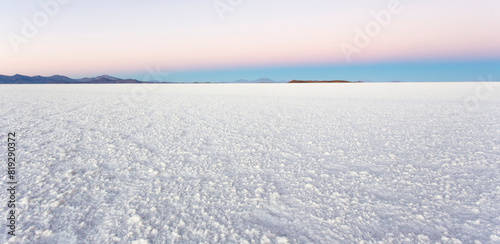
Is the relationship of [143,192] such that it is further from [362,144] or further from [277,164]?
[362,144]

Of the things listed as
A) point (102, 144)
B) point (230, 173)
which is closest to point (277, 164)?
point (230, 173)

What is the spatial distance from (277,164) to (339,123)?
2.40 meters

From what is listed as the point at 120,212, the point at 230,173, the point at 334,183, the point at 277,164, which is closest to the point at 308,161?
the point at 277,164

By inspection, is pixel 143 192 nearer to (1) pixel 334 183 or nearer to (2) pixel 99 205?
(2) pixel 99 205

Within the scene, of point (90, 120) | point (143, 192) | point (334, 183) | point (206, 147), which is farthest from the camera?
point (90, 120)

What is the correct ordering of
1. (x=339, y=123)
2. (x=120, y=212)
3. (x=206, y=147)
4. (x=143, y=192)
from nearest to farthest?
(x=120, y=212) < (x=143, y=192) < (x=206, y=147) < (x=339, y=123)

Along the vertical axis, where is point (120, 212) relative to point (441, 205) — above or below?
below

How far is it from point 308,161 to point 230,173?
30.9 inches

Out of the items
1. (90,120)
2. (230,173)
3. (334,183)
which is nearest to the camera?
(334,183)

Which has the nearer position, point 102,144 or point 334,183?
point 334,183

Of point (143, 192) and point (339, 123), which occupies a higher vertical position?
point (339, 123)

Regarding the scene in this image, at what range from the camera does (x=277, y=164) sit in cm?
236

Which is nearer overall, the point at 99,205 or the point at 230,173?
the point at 99,205

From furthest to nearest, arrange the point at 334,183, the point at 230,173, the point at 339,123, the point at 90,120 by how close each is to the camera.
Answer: the point at 90,120, the point at 339,123, the point at 230,173, the point at 334,183
